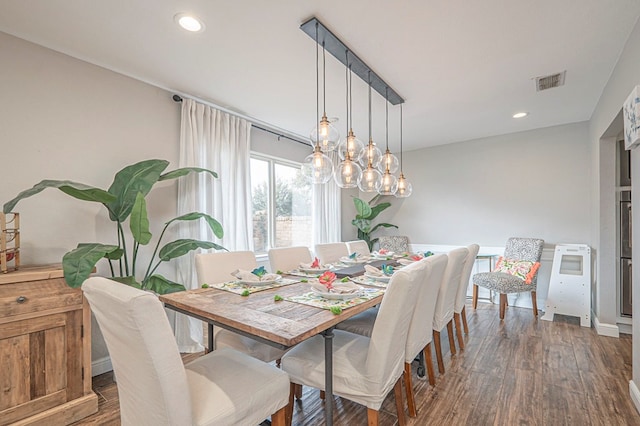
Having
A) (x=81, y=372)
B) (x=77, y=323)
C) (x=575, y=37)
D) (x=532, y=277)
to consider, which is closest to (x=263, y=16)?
(x=575, y=37)

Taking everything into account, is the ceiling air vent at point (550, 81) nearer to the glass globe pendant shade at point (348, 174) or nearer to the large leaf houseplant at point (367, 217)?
the glass globe pendant shade at point (348, 174)

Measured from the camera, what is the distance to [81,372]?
1.90 meters

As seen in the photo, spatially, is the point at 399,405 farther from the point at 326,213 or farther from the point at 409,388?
the point at 326,213

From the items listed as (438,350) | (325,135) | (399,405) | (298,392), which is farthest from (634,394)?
(325,135)

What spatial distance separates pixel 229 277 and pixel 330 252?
1.28m

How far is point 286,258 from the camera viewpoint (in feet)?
9.11

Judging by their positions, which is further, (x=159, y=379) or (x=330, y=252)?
(x=330, y=252)

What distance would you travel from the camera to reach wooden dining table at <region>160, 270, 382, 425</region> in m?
1.22

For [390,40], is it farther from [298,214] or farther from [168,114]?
[298,214]

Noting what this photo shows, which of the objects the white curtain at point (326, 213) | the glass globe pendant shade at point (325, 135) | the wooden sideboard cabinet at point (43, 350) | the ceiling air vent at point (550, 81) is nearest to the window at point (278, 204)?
the white curtain at point (326, 213)

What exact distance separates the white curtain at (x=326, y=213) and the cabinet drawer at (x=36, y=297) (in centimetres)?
314

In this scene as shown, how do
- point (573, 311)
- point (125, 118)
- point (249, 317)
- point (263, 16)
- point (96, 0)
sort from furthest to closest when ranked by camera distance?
point (573, 311) → point (125, 118) → point (263, 16) → point (96, 0) → point (249, 317)

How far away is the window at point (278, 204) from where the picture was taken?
389 centimetres

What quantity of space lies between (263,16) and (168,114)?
5.16ft
